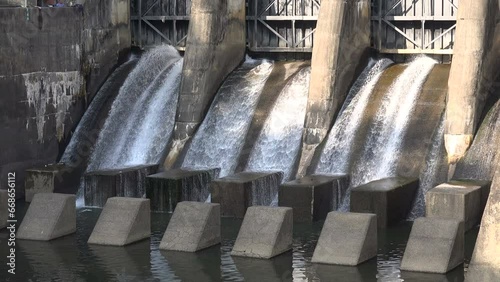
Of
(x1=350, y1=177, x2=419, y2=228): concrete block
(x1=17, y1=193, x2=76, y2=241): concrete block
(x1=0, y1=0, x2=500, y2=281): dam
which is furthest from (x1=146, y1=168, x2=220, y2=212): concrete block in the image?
(x1=350, y1=177, x2=419, y2=228): concrete block

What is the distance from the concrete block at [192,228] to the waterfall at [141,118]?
863 cm

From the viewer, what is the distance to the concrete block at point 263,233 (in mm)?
28422

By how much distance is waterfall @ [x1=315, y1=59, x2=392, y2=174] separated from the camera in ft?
116

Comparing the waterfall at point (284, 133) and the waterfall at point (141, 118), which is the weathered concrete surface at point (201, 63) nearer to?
the waterfall at point (141, 118)

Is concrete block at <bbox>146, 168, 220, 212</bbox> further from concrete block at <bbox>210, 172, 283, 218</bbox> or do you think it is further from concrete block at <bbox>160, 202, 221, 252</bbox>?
concrete block at <bbox>160, 202, 221, 252</bbox>

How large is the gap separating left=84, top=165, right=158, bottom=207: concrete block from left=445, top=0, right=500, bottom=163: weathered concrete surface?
8.60 metres

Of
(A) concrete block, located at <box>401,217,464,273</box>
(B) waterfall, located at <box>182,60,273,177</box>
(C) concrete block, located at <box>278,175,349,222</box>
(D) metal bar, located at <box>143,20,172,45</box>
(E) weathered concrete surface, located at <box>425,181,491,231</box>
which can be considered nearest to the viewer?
(A) concrete block, located at <box>401,217,464,273</box>

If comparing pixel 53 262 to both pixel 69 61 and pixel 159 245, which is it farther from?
pixel 69 61

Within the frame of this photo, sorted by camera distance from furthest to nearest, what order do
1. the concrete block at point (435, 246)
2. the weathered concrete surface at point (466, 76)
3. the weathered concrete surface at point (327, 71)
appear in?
the weathered concrete surface at point (327, 71)
the weathered concrete surface at point (466, 76)
the concrete block at point (435, 246)

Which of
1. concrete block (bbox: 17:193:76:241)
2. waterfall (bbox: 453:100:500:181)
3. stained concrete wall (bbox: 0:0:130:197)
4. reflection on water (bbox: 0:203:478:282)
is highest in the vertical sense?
stained concrete wall (bbox: 0:0:130:197)

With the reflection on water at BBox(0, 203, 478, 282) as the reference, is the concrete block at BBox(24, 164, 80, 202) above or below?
above

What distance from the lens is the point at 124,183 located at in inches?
1419

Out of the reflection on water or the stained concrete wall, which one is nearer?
the reflection on water

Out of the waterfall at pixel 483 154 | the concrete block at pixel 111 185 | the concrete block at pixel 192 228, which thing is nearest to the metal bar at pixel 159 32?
the concrete block at pixel 111 185
